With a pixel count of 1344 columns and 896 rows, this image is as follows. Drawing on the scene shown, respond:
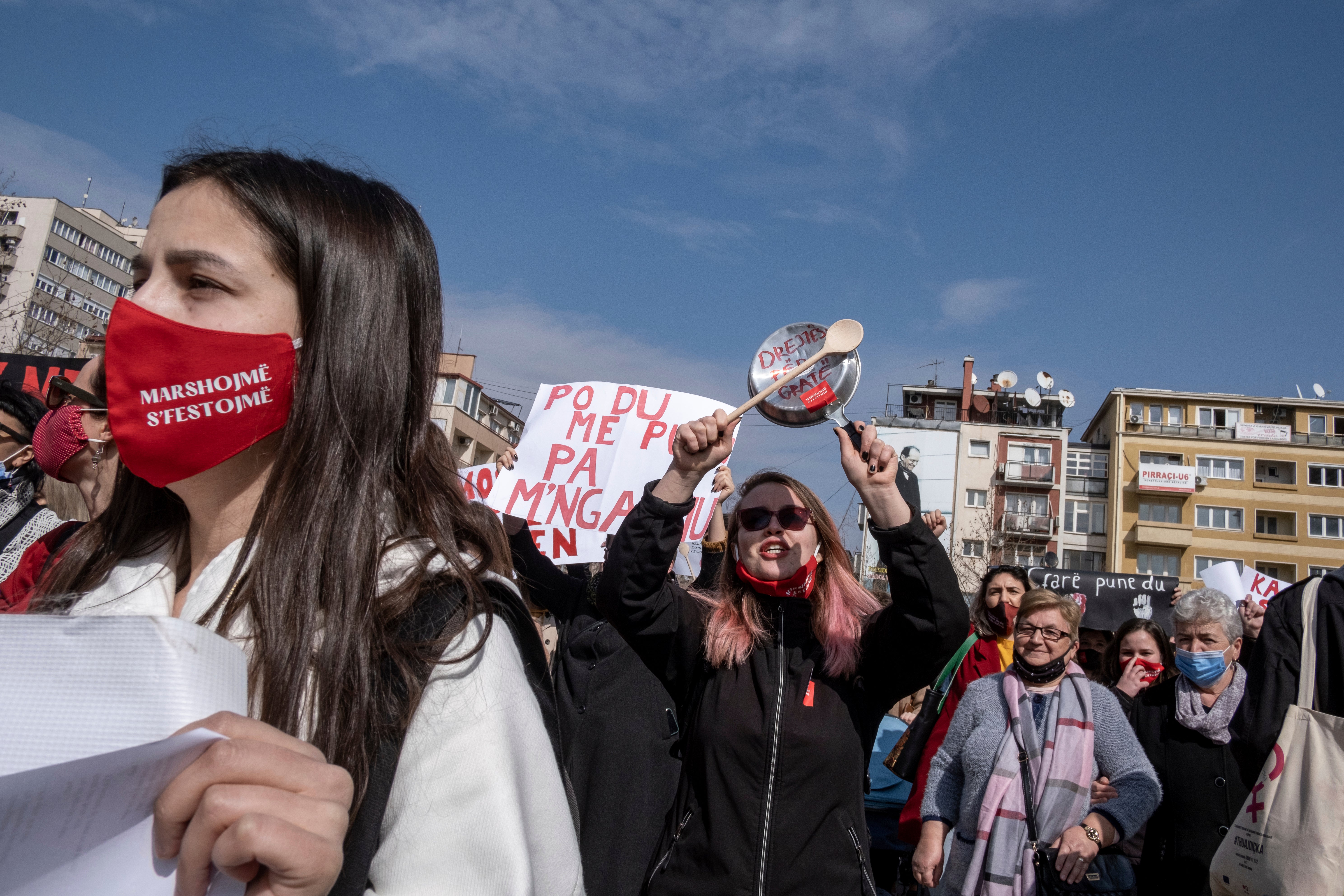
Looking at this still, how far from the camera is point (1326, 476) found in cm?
5625

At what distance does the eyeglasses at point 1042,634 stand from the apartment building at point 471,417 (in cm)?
5067

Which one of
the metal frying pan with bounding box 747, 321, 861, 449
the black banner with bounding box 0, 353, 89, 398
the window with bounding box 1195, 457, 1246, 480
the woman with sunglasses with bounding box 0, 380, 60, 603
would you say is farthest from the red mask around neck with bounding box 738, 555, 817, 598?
the window with bounding box 1195, 457, 1246, 480

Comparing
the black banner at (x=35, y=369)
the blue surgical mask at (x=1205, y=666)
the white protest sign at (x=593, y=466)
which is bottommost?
the blue surgical mask at (x=1205, y=666)

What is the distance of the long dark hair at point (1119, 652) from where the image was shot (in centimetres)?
601

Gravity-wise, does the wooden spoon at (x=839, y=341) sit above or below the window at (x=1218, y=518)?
below

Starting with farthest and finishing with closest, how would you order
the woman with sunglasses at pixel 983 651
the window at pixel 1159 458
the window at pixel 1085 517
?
1. the window at pixel 1085 517
2. the window at pixel 1159 458
3. the woman with sunglasses at pixel 983 651

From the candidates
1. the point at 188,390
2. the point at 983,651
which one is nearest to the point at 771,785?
the point at 188,390

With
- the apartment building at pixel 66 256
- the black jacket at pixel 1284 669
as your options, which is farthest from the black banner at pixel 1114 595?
the apartment building at pixel 66 256

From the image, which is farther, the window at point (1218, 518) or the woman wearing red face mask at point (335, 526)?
the window at point (1218, 518)

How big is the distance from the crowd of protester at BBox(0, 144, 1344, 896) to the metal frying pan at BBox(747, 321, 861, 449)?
1.01 ft

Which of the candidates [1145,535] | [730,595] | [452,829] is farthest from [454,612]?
[1145,535]

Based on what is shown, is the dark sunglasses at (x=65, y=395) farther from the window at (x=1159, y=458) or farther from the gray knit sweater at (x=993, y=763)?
the window at (x=1159, y=458)

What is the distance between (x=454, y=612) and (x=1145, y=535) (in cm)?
6417

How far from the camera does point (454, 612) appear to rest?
1.11m
